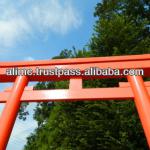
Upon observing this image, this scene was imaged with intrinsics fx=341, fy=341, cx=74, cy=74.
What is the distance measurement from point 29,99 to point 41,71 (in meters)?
0.44

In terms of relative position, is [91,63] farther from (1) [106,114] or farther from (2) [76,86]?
(1) [106,114]

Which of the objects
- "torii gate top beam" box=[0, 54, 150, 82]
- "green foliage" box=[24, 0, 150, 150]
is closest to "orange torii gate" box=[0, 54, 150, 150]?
"torii gate top beam" box=[0, 54, 150, 82]

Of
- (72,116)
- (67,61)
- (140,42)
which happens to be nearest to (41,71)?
(67,61)

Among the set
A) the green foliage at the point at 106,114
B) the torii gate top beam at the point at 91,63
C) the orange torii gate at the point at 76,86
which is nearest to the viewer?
the orange torii gate at the point at 76,86

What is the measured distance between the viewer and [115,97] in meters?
4.70

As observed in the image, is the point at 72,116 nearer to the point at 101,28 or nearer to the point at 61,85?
the point at 61,85

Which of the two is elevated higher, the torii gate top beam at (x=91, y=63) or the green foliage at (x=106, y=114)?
the green foliage at (x=106, y=114)

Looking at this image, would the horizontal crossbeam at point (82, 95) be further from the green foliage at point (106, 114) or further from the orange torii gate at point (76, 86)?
the green foliage at point (106, 114)

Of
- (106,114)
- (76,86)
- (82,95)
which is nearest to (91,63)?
(76,86)

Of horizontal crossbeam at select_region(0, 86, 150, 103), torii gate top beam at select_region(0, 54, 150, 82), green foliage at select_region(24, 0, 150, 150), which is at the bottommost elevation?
horizontal crossbeam at select_region(0, 86, 150, 103)

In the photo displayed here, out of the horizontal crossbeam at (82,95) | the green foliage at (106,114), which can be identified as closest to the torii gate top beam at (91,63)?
the horizontal crossbeam at (82,95)

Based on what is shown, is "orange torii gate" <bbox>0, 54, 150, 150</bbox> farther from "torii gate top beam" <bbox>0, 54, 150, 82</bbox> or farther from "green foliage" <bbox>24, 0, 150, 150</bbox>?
"green foliage" <bbox>24, 0, 150, 150</bbox>

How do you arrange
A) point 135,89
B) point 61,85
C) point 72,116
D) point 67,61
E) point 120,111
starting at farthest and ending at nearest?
1. point 61,85
2. point 72,116
3. point 120,111
4. point 67,61
5. point 135,89

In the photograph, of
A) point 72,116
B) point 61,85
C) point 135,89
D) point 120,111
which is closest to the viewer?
point 135,89
